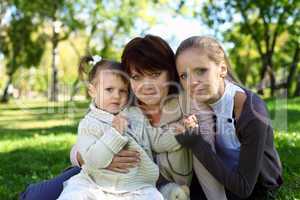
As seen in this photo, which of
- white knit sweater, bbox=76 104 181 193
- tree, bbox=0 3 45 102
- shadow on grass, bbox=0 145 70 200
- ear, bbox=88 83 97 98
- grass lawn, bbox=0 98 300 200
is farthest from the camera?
tree, bbox=0 3 45 102

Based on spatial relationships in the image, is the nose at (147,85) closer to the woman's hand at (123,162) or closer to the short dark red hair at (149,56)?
the short dark red hair at (149,56)

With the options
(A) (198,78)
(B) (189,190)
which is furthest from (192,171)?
(A) (198,78)

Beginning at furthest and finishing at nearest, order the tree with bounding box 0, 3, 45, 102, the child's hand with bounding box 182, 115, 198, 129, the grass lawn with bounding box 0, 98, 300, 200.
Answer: the tree with bounding box 0, 3, 45, 102
the grass lawn with bounding box 0, 98, 300, 200
the child's hand with bounding box 182, 115, 198, 129

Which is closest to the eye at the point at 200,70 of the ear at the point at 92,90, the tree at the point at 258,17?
the ear at the point at 92,90

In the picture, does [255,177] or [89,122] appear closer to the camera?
[255,177]

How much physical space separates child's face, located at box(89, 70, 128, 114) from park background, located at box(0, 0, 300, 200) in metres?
1.54

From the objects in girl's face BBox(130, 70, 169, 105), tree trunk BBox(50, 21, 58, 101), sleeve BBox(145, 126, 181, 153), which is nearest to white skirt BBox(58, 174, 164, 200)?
sleeve BBox(145, 126, 181, 153)

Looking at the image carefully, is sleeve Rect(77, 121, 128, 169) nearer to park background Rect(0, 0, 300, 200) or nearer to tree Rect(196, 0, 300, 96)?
park background Rect(0, 0, 300, 200)

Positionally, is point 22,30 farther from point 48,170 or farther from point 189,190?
point 189,190

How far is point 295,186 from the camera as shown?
14.0ft

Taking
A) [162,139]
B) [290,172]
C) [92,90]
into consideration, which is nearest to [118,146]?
[162,139]

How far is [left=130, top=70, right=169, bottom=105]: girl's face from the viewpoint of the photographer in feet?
10.7

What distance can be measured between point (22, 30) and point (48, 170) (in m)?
30.8

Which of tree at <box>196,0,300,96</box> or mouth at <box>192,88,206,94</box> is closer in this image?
mouth at <box>192,88,206,94</box>
